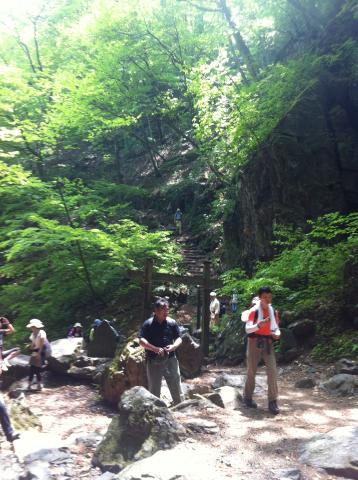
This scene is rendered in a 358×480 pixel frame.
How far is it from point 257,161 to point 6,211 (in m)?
9.33

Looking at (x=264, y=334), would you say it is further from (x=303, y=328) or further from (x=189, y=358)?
(x=303, y=328)

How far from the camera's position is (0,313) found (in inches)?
597

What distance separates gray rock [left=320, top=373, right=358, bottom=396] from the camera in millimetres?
6707

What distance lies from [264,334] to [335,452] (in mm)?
1932

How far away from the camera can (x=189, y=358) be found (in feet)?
Answer: 31.3

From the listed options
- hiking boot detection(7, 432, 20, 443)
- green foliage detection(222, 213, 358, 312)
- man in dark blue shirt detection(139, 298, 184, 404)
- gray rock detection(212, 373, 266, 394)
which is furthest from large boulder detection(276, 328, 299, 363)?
hiking boot detection(7, 432, 20, 443)

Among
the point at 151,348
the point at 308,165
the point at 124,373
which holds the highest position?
the point at 308,165

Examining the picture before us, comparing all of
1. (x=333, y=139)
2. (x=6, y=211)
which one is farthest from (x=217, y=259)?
(x=6, y=211)

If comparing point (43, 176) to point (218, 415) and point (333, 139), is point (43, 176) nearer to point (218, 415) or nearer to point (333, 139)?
point (333, 139)

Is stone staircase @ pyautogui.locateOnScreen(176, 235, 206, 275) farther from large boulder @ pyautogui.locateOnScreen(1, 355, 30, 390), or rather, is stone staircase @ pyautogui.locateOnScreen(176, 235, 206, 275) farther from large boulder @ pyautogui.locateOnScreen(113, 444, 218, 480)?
large boulder @ pyautogui.locateOnScreen(113, 444, 218, 480)

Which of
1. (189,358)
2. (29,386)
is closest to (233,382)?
(189,358)

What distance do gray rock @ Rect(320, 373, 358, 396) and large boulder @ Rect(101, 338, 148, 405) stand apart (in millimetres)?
3236

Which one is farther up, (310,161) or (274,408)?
(310,161)

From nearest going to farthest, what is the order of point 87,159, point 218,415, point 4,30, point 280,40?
point 218,415 < point 280,40 < point 4,30 < point 87,159
